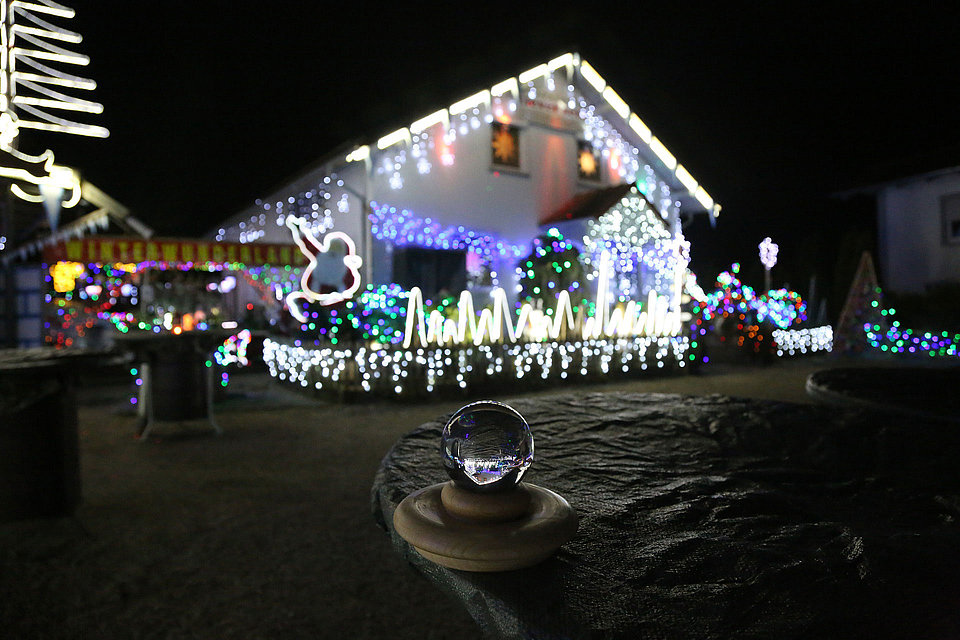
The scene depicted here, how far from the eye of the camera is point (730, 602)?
938 mm

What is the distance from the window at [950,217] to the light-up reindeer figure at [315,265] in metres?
14.4

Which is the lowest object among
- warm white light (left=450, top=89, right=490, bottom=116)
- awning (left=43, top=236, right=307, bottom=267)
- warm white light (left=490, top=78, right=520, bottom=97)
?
awning (left=43, top=236, right=307, bottom=267)

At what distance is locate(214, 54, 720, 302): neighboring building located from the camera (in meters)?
10.2

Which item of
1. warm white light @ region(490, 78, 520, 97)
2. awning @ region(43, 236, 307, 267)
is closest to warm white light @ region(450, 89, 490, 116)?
warm white light @ region(490, 78, 520, 97)

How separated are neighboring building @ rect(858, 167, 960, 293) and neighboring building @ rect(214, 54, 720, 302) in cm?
541

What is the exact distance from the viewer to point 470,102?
1088cm

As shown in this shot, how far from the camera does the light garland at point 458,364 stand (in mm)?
7859

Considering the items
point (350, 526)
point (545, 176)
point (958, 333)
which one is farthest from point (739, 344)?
point (350, 526)

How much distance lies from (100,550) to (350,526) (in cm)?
133

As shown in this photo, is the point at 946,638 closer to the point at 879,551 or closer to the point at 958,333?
the point at 879,551

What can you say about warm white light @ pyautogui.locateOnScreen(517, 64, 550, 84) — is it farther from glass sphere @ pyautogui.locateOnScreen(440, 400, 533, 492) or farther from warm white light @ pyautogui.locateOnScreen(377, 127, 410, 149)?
glass sphere @ pyautogui.locateOnScreen(440, 400, 533, 492)

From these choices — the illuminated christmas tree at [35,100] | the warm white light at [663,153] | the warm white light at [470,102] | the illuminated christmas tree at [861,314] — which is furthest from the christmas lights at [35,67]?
the illuminated christmas tree at [861,314]

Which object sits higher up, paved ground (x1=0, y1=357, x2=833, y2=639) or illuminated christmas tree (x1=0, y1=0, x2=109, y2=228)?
illuminated christmas tree (x1=0, y1=0, x2=109, y2=228)

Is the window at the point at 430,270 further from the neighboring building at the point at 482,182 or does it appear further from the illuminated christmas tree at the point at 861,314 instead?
the illuminated christmas tree at the point at 861,314
